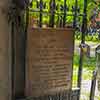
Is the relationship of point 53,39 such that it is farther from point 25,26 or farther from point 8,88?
point 8,88

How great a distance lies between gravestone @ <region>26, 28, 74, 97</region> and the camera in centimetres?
265

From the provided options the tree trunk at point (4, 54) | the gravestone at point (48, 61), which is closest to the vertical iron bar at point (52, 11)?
the gravestone at point (48, 61)

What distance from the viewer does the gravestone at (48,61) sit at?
2648 mm

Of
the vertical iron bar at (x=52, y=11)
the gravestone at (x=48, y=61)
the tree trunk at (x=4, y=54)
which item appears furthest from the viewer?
the vertical iron bar at (x=52, y=11)

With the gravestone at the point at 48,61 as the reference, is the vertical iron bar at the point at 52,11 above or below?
above

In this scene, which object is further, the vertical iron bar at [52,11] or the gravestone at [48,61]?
the vertical iron bar at [52,11]

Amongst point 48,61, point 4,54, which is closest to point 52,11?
point 48,61

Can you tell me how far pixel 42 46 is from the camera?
2688 millimetres

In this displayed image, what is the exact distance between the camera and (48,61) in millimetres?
2766

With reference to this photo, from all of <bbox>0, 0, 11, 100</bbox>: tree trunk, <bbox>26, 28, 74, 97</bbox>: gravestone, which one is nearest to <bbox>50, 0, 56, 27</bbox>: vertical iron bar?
<bbox>26, 28, 74, 97</bbox>: gravestone

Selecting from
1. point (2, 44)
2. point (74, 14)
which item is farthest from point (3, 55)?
point (74, 14)

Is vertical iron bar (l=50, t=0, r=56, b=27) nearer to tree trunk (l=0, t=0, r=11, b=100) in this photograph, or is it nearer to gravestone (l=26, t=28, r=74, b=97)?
gravestone (l=26, t=28, r=74, b=97)

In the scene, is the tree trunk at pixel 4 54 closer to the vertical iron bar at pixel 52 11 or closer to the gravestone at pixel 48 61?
the gravestone at pixel 48 61

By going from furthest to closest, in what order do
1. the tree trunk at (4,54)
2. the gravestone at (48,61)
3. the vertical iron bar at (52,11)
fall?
the vertical iron bar at (52,11) < the gravestone at (48,61) < the tree trunk at (4,54)
